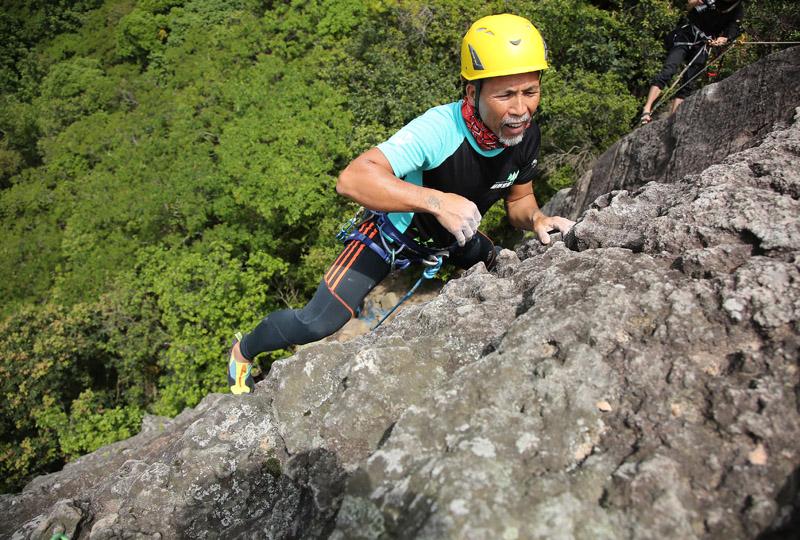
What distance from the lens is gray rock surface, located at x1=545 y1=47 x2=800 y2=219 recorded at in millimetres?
3455

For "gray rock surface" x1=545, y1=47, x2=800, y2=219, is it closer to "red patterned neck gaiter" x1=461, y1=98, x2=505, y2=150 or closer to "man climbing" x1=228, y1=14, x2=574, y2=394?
"man climbing" x1=228, y1=14, x2=574, y2=394

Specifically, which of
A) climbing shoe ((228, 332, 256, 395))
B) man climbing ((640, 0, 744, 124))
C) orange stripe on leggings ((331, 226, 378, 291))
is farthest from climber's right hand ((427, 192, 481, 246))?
man climbing ((640, 0, 744, 124))

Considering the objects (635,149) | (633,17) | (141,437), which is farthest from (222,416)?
(633,17)

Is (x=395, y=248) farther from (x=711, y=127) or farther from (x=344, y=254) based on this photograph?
(x=711, y=127)

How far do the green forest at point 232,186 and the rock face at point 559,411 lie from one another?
585 cm

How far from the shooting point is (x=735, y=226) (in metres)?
2.16

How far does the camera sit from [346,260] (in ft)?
12.6

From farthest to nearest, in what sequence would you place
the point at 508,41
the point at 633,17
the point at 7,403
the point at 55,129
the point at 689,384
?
the point at 55,129 < the point at 7,403 < the point at 633,17 < the point at 508,41 < the point at 689,384

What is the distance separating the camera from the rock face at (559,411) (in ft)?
4.69

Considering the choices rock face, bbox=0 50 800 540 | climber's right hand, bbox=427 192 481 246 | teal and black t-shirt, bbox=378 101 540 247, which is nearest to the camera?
rock face, bbox=0 50 800 540

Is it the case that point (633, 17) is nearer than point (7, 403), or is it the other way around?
point (633, 17)

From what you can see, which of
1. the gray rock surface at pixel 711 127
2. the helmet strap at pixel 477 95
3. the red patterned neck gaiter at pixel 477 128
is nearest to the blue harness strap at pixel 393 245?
the red patterned neck gaiter at pixel 477 128

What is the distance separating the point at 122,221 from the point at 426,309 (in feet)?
46.5

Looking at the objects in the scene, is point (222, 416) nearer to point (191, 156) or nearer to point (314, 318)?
point (314, 318)
